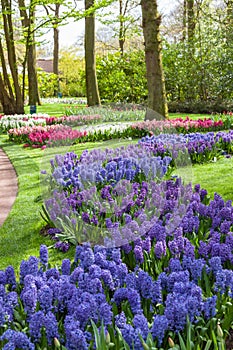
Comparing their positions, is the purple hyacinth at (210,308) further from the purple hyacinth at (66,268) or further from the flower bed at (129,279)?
the purple hyacinth at (66,268)

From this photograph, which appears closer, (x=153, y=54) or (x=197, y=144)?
(x=197, y=144)

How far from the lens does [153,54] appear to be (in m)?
11.4

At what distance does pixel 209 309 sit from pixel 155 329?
40cm

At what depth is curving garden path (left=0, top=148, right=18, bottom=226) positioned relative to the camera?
622 cm

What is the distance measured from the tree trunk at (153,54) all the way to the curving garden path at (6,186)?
397cm

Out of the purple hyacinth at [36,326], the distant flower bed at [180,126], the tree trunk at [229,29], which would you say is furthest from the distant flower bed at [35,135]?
the tree trunk at [229,29]

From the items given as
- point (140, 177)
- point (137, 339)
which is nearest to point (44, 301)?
point (137, 339)

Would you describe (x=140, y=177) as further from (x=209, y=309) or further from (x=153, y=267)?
(x=209, y=309)

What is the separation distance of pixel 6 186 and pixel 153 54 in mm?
5526

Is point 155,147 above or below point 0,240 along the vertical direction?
above

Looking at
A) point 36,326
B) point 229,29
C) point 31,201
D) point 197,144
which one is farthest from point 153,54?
point 36,326

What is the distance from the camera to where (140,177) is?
18.2 feet

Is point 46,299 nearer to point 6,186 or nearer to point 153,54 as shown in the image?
point 6,186

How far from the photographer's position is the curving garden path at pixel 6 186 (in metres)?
6.22
